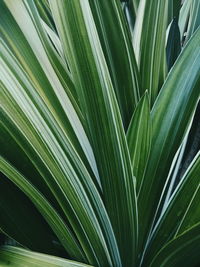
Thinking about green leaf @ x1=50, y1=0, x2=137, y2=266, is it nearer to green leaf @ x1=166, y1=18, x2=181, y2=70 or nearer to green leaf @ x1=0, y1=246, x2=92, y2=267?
green leaf @ x1=0, y1=246, x2=92, y2=267

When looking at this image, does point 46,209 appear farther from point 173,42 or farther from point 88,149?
point 173,42

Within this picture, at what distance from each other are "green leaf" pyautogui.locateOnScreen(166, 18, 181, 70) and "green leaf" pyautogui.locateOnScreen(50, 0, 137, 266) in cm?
26

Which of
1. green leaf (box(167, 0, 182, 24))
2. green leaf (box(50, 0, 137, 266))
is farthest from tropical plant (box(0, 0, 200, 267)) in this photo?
green leaf (box(167, 0, 182, 24))

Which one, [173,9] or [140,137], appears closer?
[140,137]

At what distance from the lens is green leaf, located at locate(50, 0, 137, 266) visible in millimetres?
341

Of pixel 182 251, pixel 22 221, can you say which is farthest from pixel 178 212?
pixel 22 221

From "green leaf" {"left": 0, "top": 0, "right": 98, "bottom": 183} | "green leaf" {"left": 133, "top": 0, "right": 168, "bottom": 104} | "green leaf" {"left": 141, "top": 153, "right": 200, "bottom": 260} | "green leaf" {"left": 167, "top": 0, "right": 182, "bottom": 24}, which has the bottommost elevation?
"green leaf" {"left": 141, "top": 153, "right": 200, "bottom": 260}

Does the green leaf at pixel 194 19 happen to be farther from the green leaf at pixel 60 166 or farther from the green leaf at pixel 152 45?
the green leaf at pixel 60 166

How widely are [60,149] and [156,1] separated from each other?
304 mm

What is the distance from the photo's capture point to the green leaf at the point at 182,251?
31 cm

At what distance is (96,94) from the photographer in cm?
34

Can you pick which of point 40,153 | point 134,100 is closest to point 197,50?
point 134,100

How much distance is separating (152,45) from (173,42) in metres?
0.08

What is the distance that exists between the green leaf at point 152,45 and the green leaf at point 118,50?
2.3 inches
